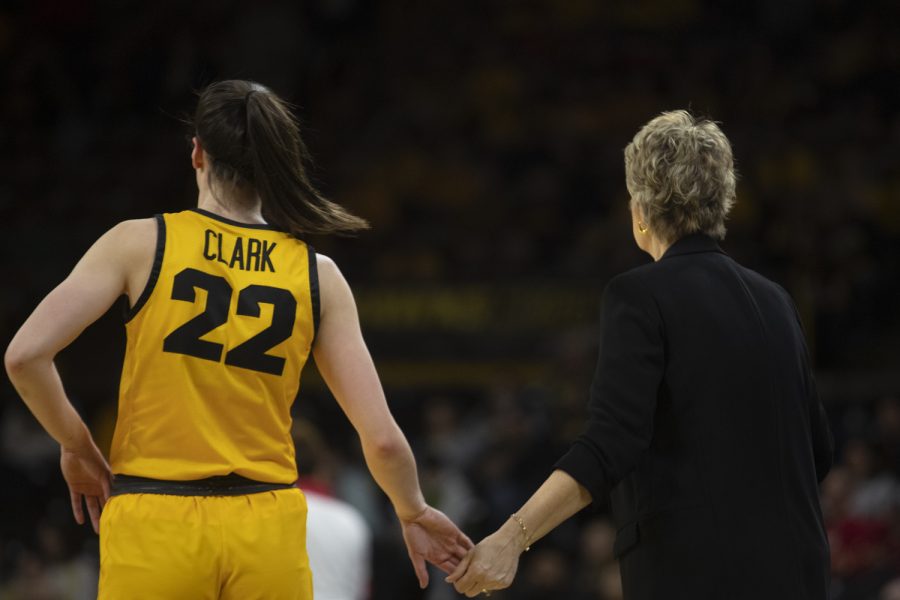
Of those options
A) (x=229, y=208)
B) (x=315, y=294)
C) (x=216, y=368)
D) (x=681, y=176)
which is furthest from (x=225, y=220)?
(x=681, y=176)

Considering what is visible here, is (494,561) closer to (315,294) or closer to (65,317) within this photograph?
(315,294)

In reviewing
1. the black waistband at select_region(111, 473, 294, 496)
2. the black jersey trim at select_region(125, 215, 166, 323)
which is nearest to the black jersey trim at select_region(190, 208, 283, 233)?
the black jersey trim at select_region(125, 215, 166, 323)

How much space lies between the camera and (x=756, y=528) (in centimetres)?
353

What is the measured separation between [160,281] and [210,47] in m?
13.9

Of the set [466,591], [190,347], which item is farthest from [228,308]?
[466,591]

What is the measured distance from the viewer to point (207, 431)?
139 inches

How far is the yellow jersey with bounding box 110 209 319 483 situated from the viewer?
3535 mm

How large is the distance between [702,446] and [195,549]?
131 centimetres

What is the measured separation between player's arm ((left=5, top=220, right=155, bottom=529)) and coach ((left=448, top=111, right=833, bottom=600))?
1.20 metres

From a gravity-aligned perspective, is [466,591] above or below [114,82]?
below

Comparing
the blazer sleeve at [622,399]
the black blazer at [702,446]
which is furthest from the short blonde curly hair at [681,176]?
the blazer sleeve at [622,399]

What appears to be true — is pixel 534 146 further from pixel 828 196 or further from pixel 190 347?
pixel 190 347

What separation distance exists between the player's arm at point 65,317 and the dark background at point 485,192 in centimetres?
514

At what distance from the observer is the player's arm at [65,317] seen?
3.49m
